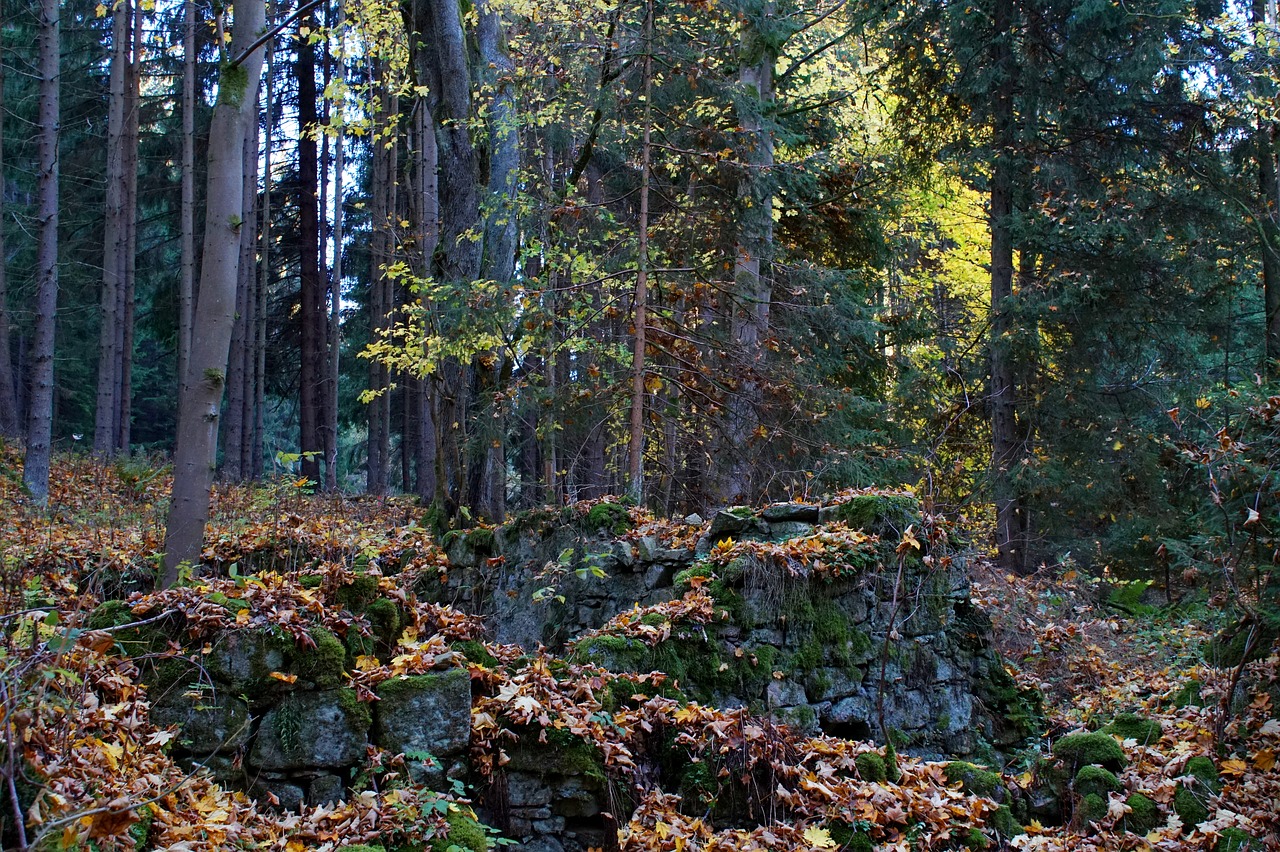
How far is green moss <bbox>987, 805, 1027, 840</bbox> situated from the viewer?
5426 mm

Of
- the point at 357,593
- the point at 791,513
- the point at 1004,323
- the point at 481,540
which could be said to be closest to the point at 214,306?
the point at 357,593

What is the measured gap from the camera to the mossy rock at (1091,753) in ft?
20.0

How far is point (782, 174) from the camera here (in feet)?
40.5

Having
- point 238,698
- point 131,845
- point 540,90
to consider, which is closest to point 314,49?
point 540,90

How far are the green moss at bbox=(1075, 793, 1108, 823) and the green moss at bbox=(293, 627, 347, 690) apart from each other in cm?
454

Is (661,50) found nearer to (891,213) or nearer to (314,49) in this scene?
(891,213)

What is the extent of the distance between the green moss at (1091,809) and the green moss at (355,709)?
14.2ft

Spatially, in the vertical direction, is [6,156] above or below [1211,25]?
above

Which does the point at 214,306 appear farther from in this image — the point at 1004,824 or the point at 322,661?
the point at 1004,824

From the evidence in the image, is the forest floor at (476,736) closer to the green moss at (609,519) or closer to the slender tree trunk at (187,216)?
the green moss at (609,519)

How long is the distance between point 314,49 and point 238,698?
17.9 meters

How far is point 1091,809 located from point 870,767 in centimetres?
138

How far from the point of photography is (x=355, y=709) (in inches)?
185

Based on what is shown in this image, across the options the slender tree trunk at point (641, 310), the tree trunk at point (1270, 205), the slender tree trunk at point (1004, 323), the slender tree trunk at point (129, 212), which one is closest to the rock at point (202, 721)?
the slender tree trunk at point (641, 310)
